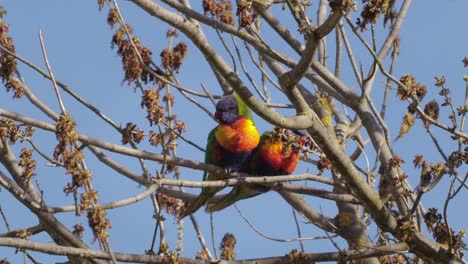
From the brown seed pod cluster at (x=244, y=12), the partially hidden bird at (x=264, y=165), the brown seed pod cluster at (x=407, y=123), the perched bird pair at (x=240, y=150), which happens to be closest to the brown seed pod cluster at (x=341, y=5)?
the brown seed pod cluster at (x=244, y=12)

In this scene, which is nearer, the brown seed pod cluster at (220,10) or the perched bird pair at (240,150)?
the brown seed pod cluster at (220,10)

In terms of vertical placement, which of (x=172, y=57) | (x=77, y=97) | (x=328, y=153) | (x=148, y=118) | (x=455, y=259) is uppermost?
(x=172, y=57)

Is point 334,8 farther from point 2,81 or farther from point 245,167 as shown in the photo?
point 245,167

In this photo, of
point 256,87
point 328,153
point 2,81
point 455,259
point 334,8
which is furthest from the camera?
point 256,87

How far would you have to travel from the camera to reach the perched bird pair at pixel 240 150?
564cm

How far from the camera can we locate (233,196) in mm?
5566

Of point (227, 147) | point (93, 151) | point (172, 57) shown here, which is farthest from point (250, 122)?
point (93, 151)

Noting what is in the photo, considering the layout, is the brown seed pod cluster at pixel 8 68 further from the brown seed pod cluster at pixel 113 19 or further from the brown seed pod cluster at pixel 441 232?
the brown seed pod cluster at pixel 441 232

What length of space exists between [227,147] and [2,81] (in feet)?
5.98

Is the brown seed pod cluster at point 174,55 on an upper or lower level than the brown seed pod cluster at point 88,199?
upper

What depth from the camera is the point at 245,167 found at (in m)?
5.95

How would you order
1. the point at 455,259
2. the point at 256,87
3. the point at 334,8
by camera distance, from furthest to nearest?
the point at 256,87 → the point at 455,259 → the point at 334,8

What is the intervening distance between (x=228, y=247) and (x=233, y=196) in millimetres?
596

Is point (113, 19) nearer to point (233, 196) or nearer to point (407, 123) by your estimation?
point (233, 196)
